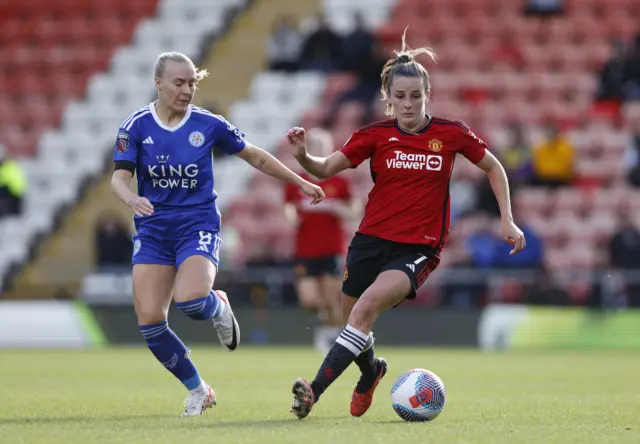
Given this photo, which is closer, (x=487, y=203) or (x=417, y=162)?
(x=417, y=162)

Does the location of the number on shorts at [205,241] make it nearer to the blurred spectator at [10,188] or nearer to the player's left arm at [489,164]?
the player's left arm at [489,164]

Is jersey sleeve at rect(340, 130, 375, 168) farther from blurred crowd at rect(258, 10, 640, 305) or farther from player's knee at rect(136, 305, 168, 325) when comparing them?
blurred crowd at rect(258, 10, 640, 305)

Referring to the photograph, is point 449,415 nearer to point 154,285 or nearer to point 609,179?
point 154,285

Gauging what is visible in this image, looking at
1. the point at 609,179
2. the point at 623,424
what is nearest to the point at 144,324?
the point at 623,424

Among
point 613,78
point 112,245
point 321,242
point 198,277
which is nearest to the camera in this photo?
point 198,277

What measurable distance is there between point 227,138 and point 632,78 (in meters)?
13.1

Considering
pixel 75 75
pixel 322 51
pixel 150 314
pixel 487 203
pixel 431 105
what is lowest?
pixel 150 314

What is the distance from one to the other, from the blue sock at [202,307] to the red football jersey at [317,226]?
6.26 m

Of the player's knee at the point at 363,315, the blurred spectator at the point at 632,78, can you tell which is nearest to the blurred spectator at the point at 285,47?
the blurred spectator at the point at 632,78

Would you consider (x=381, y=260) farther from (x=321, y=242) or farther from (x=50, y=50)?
(x=50, y=50)

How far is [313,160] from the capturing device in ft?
22.2

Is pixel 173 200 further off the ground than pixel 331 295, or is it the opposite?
pixel 173 200

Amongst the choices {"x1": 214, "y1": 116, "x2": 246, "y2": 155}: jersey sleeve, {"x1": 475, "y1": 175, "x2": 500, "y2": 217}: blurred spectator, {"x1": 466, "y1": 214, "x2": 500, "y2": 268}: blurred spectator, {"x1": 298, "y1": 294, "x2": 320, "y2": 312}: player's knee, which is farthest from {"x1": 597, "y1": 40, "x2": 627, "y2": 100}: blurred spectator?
{"x1": 214, "y1": 116, "x2": 246, "y2": 155}: jersey sleeve

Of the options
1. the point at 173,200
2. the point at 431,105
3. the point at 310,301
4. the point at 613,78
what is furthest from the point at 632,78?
the point at 173,200
